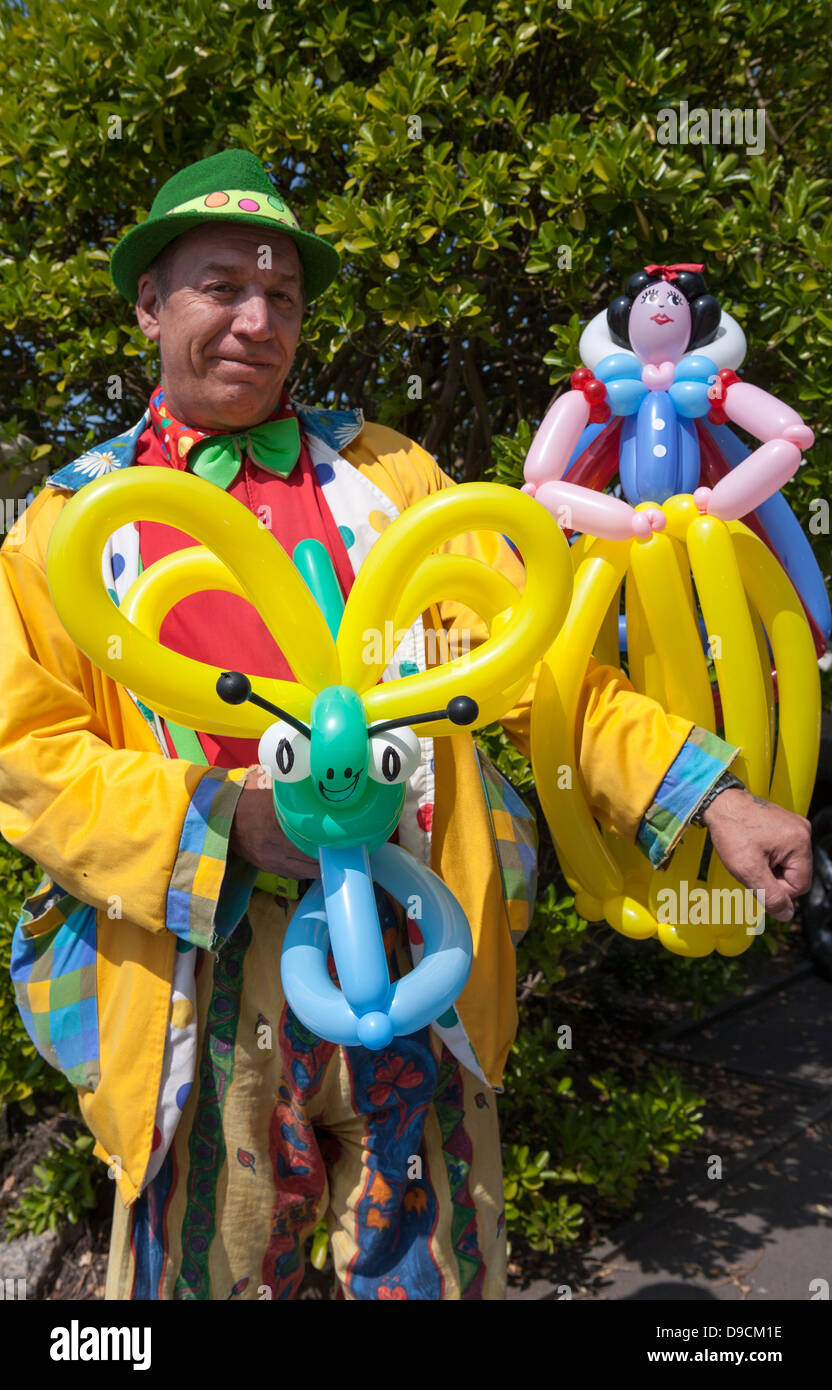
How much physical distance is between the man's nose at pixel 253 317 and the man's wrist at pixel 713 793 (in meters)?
0.93

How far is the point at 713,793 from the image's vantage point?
57.4 inches

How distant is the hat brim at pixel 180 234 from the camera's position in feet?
5.26

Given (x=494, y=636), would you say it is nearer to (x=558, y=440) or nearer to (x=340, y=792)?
(x=340, y=792)

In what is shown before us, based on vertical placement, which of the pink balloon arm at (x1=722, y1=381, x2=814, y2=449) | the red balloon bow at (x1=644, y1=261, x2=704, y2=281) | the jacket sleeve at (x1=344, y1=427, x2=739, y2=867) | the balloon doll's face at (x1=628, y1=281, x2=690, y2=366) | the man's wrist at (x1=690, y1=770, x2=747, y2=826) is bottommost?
the man's wrist at (x1=690, y1=770, x2=747, y2=826)

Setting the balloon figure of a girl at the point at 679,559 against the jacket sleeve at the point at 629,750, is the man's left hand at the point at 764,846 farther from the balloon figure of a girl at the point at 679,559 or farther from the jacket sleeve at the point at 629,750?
the balloon figure of a girl at the point at 679,559

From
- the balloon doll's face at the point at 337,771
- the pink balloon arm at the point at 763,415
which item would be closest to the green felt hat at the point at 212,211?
the pink balloon arm at the point at 763,415

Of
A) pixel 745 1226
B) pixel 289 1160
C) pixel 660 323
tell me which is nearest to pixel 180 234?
pixel 660 323

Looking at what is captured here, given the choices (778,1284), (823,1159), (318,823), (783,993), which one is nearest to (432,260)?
(318,823)

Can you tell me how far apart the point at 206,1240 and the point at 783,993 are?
3993 mm

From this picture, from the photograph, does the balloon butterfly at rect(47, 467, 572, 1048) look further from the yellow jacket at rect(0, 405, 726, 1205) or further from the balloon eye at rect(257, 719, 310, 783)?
the yellow jacket at rect(0, 405, 726, 1205)

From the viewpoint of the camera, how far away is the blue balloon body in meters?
1.20

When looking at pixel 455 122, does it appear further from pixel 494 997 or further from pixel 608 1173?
pixel 608 1173

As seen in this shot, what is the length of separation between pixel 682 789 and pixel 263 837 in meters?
0.57

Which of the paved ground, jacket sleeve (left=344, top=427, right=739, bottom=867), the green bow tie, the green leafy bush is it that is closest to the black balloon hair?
jacket sleeve (left=344, top=427, right=739, bottom=867)
